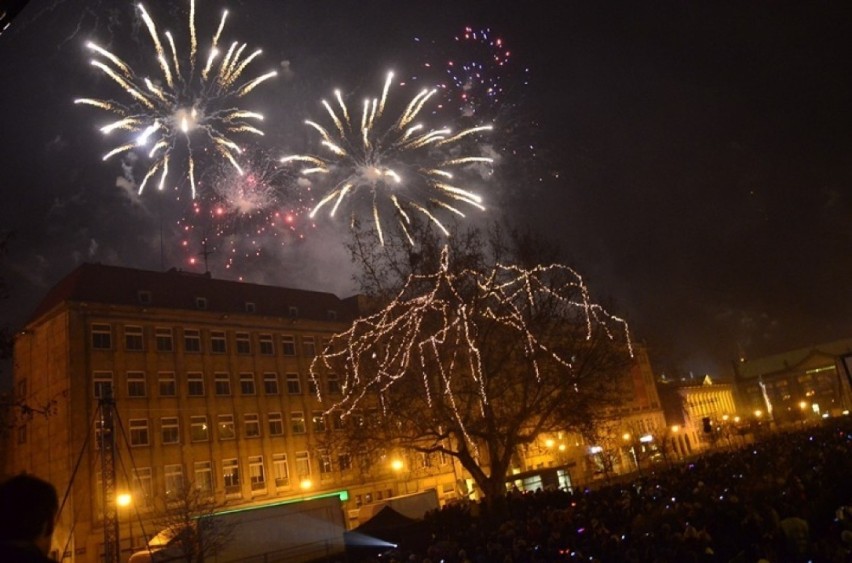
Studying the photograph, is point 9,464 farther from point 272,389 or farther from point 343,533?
point 343,533

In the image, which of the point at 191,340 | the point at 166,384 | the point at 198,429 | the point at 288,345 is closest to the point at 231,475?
the point at 198,429

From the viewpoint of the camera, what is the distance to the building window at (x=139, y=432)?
3694 centimetres

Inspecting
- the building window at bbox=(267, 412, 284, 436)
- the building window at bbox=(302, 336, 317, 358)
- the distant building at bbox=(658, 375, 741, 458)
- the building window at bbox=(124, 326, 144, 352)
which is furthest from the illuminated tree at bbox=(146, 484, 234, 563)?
the distant building at bbox=(658, 375, 741, 458)

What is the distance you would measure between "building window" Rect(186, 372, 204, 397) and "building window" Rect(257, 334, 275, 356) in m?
5.46

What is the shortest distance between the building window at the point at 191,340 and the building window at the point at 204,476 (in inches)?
282

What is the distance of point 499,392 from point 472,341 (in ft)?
9.59

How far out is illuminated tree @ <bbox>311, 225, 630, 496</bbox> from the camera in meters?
28.6

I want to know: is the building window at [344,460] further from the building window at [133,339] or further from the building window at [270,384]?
the building window at [133,339]

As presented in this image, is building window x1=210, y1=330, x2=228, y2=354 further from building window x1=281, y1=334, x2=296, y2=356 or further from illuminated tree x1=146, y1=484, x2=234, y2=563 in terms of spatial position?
illuminated tree x1=146, y1=484, x2=234, y2=563

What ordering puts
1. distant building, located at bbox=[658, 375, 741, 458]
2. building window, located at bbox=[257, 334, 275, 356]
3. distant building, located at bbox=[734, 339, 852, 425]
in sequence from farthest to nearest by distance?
1. distant building, located at bbox=[734, 339, 852, 425]
2. distant building, located at bbox=[658, 375, 741, 458]
3. building window, located at bbox=[257, 334, 275, 356]

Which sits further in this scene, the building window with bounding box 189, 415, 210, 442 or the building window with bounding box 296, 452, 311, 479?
the building window with bounding box 296, 452, 311, 479

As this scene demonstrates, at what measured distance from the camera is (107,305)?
3822cm

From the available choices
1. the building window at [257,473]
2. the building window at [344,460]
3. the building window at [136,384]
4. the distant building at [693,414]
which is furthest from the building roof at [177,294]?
the distant building at [693,414]

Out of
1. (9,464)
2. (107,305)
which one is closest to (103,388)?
(107,305)
